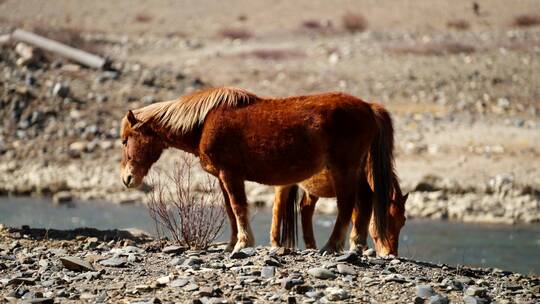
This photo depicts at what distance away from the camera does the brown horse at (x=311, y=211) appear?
396 inches

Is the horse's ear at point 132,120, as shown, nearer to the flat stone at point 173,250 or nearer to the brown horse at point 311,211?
the flat stone at point 173,250

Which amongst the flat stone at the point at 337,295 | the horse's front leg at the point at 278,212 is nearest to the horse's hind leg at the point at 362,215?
the horse's front leg at the point at 278,212

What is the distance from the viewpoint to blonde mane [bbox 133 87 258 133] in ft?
31.3

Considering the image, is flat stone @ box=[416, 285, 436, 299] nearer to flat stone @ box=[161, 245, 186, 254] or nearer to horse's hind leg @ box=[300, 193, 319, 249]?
flat stone @ box=[161, 245, 186, 254]

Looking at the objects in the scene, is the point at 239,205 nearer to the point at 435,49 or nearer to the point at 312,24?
the point at 435,49

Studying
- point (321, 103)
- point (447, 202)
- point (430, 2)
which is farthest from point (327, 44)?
point (321, 103)

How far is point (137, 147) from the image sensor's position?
9742 millimetres

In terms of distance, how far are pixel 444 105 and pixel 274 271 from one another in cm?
1768

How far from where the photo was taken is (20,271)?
29.3 ft

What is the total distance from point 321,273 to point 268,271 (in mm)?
451

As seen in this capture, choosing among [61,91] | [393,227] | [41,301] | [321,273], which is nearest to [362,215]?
[393,227]

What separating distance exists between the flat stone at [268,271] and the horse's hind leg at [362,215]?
160cm

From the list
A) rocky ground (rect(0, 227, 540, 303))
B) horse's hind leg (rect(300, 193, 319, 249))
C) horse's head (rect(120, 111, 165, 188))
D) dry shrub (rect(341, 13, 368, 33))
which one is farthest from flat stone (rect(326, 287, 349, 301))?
dry shrub (rect(341, 13, 368, 33))

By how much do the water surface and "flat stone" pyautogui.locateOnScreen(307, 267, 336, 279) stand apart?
685 cm
